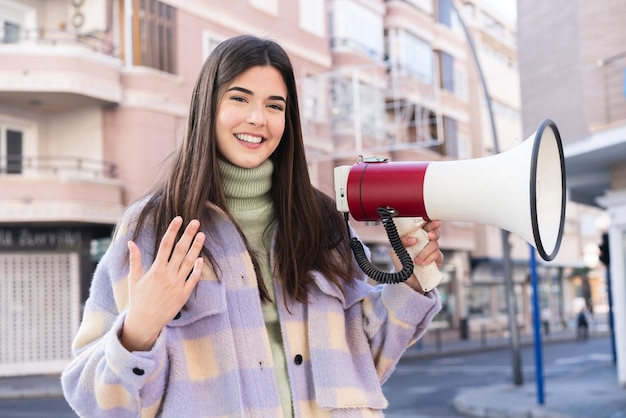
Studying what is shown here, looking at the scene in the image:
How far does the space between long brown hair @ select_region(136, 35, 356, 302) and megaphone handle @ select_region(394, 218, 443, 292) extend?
8.3 inches

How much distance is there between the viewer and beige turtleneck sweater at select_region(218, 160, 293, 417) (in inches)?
85.4

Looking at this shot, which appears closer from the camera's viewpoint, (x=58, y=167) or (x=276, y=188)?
(x=276, y=188)

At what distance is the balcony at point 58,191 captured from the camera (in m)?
18.0

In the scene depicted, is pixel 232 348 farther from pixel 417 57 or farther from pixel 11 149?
pixel 417 57

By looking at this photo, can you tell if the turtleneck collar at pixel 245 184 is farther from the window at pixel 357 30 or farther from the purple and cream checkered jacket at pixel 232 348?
the window at pixel 357 30

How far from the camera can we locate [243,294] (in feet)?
6.98

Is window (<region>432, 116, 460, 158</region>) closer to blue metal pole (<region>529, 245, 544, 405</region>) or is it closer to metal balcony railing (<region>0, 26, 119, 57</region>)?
metal balcony railing (<region>0, 26, 119, 57</region>)

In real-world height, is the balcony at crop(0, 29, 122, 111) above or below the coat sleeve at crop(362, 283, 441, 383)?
above

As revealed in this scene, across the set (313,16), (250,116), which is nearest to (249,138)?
(250,116)

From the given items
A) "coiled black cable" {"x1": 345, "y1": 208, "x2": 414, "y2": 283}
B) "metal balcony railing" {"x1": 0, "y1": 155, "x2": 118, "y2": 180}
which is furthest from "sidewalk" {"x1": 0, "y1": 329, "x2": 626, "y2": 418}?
"coiled black cable" {"x1": 345, "y1": 208, "x2": 414, "y2": 283}

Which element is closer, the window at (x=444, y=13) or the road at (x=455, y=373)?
the road at (x=455, y=373)

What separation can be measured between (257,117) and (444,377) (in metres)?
15.9

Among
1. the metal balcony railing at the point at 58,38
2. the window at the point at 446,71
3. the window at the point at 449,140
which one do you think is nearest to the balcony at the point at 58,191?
the metal balcony railing at the point at 58,38

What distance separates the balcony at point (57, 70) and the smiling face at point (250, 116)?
1697cm
